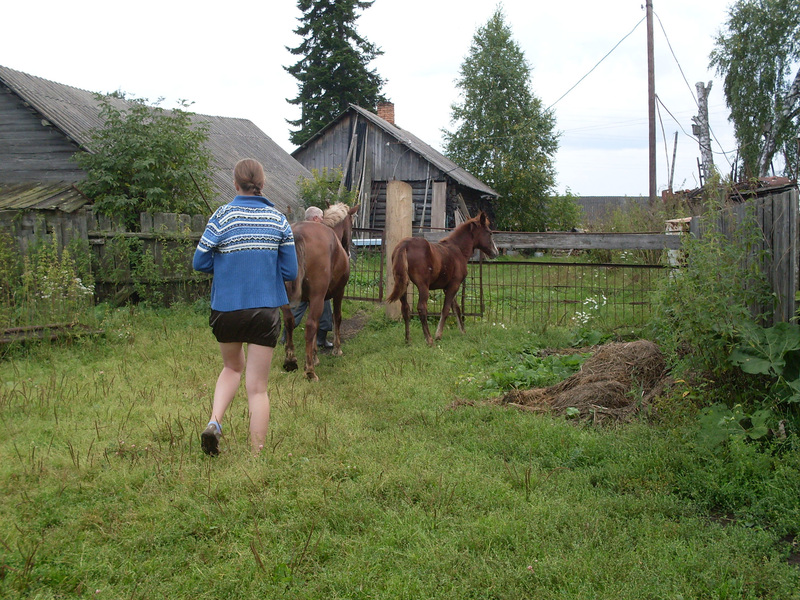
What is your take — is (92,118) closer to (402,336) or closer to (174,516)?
(402,336)

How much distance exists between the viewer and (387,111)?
2816 centimetres

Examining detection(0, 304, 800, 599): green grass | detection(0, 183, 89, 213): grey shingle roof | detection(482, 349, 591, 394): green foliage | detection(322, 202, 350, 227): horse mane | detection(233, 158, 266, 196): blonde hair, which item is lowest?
detection(0, 304, 800, 599): green grass

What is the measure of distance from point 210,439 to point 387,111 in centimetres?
2641

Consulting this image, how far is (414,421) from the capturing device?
4809 mm

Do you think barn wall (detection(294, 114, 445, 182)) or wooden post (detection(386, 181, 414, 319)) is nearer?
wooden post (detection(386, 181, 414, 319))

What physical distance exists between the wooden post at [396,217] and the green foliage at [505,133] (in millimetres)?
23569

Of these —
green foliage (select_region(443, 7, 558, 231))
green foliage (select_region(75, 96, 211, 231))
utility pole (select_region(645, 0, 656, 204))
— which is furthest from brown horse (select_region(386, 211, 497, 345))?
green foliage (select_region(443, 7, 558, 231))

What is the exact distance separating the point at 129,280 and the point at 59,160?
5440 mm

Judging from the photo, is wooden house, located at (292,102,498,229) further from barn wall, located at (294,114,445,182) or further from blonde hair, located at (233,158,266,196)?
blonde hair, located at (233,158,266,196)

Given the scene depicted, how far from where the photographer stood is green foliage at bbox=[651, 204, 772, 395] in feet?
14.4

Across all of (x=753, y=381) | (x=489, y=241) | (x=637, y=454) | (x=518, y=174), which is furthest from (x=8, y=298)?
(x=518, y=174)

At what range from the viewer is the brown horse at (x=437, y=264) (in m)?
7.91

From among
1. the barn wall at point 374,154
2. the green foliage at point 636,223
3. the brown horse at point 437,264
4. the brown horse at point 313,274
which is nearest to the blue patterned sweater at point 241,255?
the brown horse at point 313,274

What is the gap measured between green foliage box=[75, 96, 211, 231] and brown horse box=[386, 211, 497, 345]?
15.1ft
